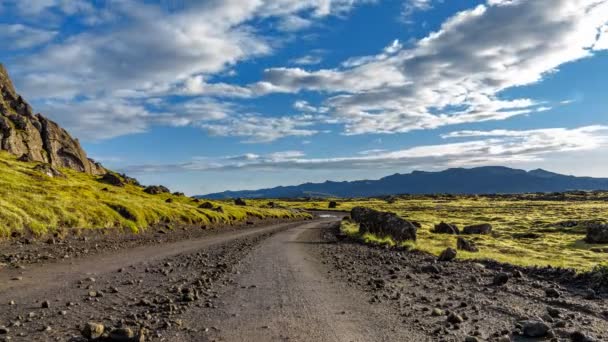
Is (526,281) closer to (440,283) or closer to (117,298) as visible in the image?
(440,283)

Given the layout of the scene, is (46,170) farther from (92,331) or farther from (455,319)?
(455,319)

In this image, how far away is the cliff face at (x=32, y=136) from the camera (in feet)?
419

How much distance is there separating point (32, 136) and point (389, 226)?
142m

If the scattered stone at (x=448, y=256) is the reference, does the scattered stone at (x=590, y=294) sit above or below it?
above

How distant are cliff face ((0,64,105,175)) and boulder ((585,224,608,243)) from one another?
139 meters

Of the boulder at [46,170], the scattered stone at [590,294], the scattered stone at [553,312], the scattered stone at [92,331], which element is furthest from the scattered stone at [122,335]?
the boulder at [46,170]

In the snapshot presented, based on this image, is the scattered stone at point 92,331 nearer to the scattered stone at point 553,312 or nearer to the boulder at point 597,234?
the scattered stone at point 553,312

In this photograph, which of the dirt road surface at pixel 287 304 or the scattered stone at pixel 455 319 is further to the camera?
the scattered stone at pixel 455 319

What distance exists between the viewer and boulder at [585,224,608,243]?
50719mm

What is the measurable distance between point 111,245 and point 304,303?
24433mm

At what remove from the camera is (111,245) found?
3325 cm

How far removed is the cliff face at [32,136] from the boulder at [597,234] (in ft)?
457

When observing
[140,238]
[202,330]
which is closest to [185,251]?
[140,238]

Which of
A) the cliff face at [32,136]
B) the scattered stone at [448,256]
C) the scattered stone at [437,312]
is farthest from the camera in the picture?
the cliff face at [32,136]
